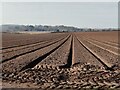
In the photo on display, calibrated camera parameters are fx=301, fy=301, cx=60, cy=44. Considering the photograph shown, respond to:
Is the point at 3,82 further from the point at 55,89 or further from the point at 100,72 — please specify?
the point at 100,72

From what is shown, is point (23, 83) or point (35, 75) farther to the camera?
point (35, 75)

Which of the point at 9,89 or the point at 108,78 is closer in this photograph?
the point at 9,89

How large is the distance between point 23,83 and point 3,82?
29.4 inches

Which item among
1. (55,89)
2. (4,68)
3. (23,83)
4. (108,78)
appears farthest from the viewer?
(4,68)

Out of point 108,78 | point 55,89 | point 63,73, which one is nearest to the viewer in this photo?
point 55,89

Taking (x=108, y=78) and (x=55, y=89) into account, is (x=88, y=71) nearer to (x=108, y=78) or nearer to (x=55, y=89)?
(x=108, y=78)

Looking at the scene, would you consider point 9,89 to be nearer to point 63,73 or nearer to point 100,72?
point 63,73

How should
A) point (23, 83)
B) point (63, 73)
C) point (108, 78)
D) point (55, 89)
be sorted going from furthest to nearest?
1. point (63, 73)
2. point (108, 78)
3. point (23, 83)
4. point (55, 89)

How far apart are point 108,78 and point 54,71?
2.49 meters

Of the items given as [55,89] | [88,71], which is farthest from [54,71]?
[55,89]

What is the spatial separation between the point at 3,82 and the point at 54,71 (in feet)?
8.75

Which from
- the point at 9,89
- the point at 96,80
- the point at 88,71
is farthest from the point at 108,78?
the point at 9,89

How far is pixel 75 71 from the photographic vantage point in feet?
40.5

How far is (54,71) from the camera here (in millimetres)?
12352
